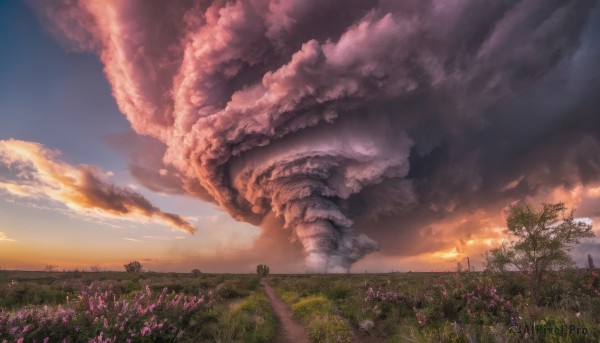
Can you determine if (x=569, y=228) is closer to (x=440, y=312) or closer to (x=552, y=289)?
(x=552, y=289)

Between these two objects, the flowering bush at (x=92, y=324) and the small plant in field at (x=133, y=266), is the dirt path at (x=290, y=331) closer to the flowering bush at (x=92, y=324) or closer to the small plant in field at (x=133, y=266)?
the flowering bush at (x=92, y=324)

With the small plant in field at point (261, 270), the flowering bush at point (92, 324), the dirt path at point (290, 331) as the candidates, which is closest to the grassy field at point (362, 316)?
the flowering bush at point (92, 324)

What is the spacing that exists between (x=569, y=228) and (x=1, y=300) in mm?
32827

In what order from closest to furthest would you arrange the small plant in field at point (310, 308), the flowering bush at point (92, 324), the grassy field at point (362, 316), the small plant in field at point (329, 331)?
the flowering bush at point (92, 324)
the grassy field at point (362, 316)
the small plant in field at point (329, 331)
the small plant in field at point (310, 308)

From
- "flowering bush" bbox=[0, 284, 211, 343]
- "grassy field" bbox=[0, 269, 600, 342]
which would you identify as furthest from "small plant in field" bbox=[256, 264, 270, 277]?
"flowering bush" bbox=[0, 284, 211, 343]

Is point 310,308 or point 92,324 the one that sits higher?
point 92,324

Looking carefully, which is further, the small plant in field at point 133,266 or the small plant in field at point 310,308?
the small plant in field at point 133,266

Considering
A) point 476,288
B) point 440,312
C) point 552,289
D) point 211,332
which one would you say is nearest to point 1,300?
point 211,332

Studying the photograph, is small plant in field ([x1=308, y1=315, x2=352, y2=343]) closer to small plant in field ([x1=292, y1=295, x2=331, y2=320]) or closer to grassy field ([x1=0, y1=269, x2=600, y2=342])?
grassy field ([x1=0, y1=269, x2=600, y2=342])

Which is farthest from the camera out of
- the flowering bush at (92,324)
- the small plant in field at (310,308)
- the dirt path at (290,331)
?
the small plant in field at (310,308)

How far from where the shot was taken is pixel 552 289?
15445 mm

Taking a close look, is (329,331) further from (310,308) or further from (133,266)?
(133,266)

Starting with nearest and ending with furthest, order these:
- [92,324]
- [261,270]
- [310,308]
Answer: [92,324], [310,308], [261,270]

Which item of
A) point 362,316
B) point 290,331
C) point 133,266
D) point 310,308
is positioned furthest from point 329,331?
point 133,266
